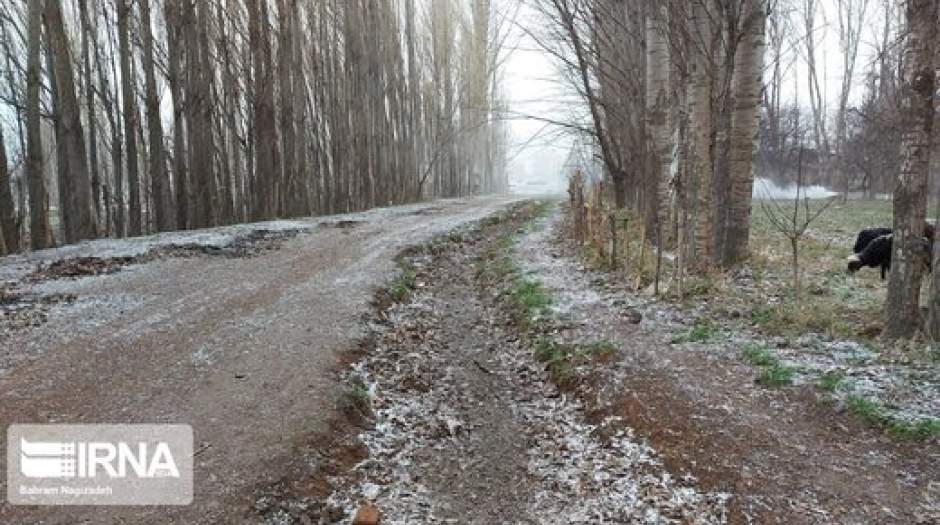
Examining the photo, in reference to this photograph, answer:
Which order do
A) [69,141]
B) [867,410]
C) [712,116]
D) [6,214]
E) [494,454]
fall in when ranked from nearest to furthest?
1. [867,410]
2. [494,454]
3. [712,116]
4. [6,214]
5. [69,141]

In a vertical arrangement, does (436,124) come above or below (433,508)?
above

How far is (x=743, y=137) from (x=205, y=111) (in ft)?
41.4

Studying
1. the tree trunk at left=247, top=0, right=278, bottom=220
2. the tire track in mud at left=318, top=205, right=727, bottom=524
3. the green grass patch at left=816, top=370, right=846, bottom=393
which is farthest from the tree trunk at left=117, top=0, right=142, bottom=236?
the green grass patch at left=816, top=370, right=846, bottom=393

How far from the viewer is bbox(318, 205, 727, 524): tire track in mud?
3.92 meters

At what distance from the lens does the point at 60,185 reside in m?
12.9

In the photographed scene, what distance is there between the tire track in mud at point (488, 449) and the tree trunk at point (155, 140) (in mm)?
9592

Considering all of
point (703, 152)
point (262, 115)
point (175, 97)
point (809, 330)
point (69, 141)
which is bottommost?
point (809, 330)

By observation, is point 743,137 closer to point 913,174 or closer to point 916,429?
point 913,174

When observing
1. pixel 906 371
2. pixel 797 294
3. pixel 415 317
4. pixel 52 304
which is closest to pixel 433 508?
pixel 906 371

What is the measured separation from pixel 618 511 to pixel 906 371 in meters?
2.74

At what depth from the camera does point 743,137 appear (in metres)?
9.70

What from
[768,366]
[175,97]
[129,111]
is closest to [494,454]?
[768,366]

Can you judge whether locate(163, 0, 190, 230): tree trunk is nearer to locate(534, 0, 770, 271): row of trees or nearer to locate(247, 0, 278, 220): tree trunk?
locate(247, 0, 278, 220): tree trunk

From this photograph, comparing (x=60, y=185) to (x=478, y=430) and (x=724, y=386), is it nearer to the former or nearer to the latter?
(x=478, y=430)
